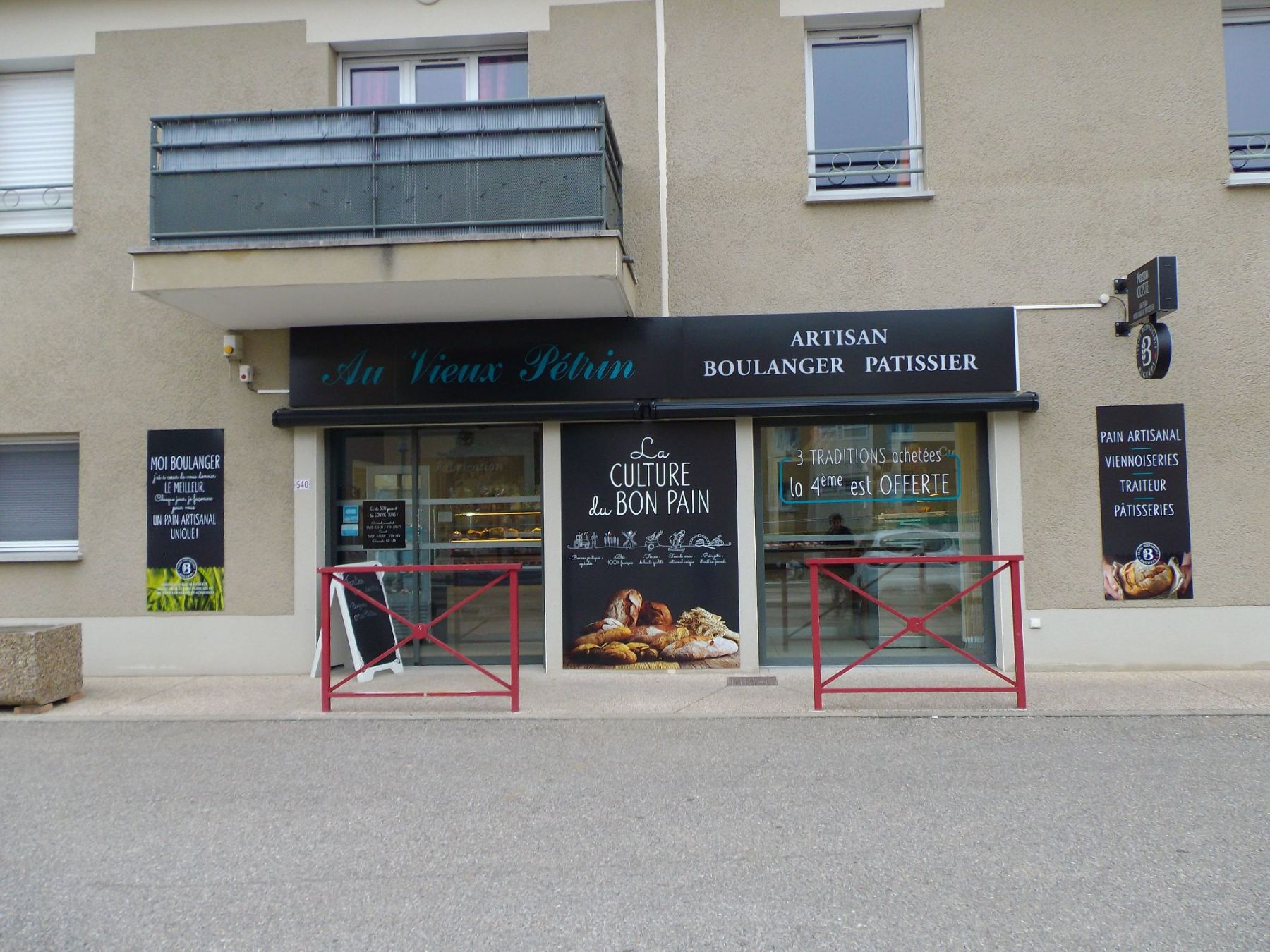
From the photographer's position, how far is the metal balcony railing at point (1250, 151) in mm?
7777

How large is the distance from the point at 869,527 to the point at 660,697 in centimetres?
257

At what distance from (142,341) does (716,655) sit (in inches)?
236

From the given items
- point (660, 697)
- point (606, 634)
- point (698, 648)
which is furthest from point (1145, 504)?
point (606, 634)

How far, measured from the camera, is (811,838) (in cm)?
408

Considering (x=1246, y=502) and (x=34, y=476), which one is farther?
(x=34, y=476)

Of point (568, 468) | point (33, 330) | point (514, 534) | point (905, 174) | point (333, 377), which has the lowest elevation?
point (514, 534)

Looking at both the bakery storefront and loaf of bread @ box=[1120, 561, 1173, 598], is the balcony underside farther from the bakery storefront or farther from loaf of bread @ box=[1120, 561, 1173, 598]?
loaf of bread @ box=[1120, 561, 1173, 598]

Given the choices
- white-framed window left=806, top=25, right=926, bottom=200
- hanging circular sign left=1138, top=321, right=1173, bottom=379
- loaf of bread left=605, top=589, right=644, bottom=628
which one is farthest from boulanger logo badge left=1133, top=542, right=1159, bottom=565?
loaf of bread left=605, top=589, right=644, bottom=628

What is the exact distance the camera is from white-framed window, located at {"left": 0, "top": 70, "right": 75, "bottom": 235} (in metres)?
8.33

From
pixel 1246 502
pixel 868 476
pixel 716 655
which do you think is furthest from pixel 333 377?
pixel 1246 502

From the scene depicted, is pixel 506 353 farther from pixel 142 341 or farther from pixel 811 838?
pixel 811 838

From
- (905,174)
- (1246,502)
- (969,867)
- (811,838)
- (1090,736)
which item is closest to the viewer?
(969,867)

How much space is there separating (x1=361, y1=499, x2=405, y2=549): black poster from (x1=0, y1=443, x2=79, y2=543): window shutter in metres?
2.74

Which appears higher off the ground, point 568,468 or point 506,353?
point 506,353
